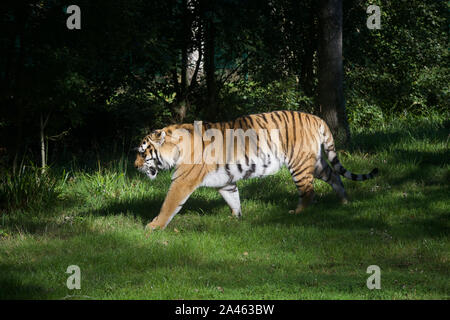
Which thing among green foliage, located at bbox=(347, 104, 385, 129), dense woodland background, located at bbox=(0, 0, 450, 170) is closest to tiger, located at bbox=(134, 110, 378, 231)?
dense woodland background, located at bbox=(0, 0, 450, 170)

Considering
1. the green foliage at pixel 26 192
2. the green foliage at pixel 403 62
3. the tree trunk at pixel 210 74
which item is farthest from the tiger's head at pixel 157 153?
the green foliage at pixel 403 62

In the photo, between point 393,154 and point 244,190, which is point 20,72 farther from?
point 393,154

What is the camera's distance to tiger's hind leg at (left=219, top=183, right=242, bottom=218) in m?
7.37

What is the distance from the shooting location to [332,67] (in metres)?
10.5

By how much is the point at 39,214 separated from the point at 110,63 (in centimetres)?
442

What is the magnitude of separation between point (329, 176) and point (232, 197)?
4.80ft

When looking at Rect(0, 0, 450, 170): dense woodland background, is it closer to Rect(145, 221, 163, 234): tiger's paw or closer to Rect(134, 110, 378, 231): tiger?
Rect(134, 110, 378, 231): tiger

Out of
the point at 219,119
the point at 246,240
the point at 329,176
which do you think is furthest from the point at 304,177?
the point at 219,119

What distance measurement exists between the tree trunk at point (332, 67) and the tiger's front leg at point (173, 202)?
467 cm

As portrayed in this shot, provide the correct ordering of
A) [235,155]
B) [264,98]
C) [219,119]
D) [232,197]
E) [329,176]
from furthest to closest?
[264,98], [219,119], [329,176], [232,197], [235,155]

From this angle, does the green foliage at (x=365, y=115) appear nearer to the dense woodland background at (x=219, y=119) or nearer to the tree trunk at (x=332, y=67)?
the dense woodland background at (x=219, y=119)

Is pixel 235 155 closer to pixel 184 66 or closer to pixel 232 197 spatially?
pixel 232 197

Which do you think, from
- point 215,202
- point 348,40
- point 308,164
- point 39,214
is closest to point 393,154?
point 308,164

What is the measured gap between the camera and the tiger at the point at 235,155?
6820 millimetres
